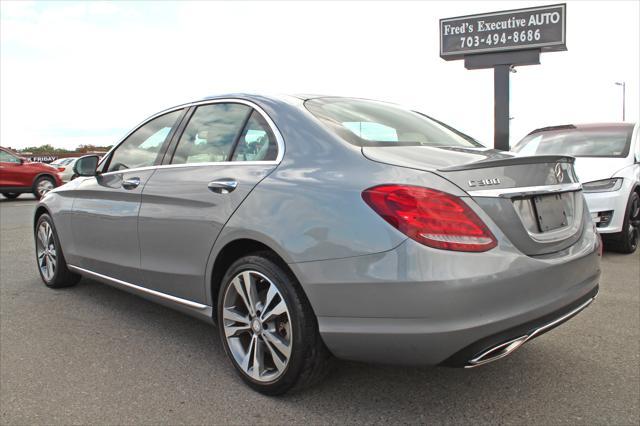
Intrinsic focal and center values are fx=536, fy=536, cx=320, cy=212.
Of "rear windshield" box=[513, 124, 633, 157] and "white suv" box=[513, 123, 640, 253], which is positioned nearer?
"white suv" box=[513, 123, 640, 253]

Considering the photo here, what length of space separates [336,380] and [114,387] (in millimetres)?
1183

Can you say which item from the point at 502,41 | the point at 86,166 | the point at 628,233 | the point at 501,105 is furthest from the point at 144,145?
the point at 501,105

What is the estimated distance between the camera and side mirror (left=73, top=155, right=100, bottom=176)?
421cm

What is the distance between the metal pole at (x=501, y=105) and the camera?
50.1 feet

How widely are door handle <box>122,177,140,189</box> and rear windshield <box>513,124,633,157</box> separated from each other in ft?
17.4

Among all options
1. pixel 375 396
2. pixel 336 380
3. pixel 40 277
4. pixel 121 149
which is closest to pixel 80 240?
pixel 121 149

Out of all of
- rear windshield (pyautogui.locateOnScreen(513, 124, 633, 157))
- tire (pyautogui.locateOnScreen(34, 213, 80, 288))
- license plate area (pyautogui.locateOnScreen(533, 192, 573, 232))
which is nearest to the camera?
license plate area (pyautogui.locateOnScreen(533, 192, 573, 232))

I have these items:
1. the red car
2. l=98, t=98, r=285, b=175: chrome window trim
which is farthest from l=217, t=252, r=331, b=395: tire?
the red car

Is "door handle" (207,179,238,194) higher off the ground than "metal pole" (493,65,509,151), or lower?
lower

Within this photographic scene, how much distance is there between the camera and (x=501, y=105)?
15.6 metres

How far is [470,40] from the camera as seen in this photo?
15.3 m

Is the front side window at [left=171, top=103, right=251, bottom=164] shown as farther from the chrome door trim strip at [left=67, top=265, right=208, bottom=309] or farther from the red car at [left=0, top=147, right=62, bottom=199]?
the red car at [left=0, top=147, right=62, bottom=199]

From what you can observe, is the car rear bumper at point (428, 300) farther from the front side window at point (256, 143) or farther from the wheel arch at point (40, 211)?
the wheel arch at point (40, 211)

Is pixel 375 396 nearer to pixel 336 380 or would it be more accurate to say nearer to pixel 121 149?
pixel 336 380
